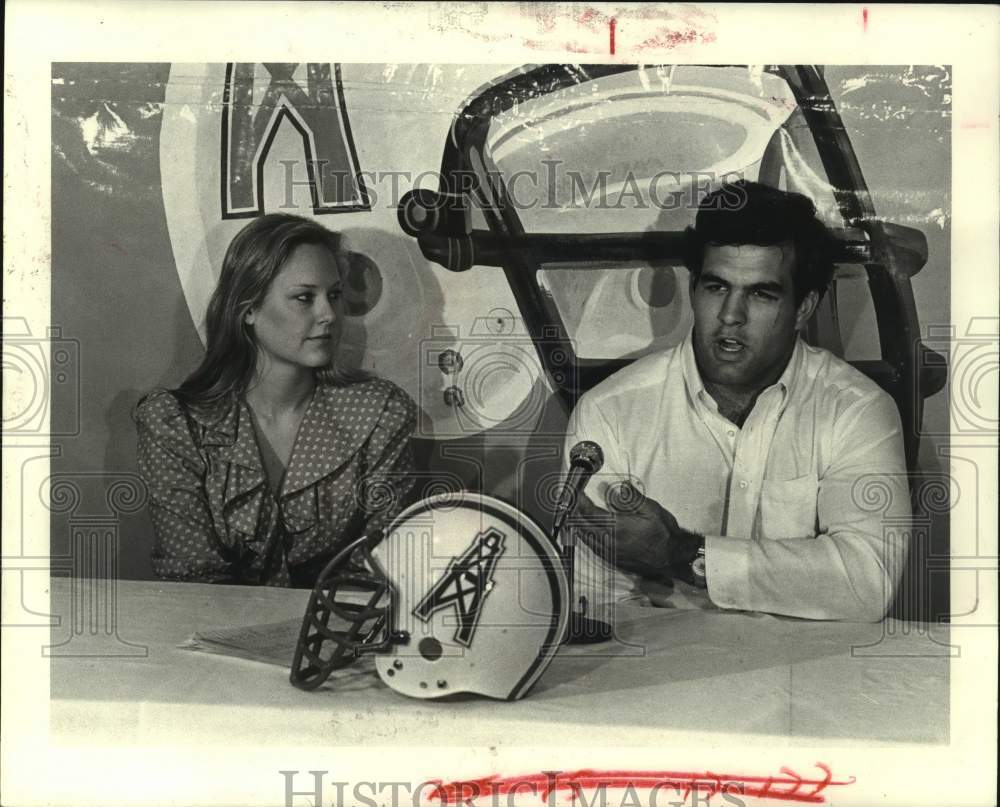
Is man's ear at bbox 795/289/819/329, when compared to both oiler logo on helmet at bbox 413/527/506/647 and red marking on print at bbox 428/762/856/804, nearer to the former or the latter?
oiler logo on helmet at bbox 413/527/506/647

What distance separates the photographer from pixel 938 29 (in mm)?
3473

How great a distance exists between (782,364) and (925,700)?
1.20 meters

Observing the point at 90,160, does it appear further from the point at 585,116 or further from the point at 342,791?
the point at 342,791

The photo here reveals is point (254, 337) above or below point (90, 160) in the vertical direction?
below

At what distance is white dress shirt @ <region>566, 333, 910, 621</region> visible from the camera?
3.43 m

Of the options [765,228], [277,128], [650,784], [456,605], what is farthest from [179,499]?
[765,228]

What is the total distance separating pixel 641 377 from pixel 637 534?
52 centimetres

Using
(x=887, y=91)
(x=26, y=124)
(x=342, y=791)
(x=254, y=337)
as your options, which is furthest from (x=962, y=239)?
(x=26, y=124)

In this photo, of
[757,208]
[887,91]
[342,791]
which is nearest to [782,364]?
[757,208]

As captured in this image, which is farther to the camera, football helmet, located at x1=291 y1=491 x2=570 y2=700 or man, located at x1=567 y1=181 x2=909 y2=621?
man, located at x1=567 y1=181 x2=909 y2=621

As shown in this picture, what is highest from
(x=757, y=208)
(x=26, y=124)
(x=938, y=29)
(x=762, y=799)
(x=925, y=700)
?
(x=938, y=29)

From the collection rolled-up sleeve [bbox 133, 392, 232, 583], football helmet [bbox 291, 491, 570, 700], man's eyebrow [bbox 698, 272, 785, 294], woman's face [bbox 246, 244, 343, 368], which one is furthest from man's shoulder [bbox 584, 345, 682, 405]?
rolled-up sleeve [bbox 133, 392, 232, 583]

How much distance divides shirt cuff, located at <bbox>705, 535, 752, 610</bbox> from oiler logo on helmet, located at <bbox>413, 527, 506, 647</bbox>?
71cm

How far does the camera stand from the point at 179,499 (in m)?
3.44
